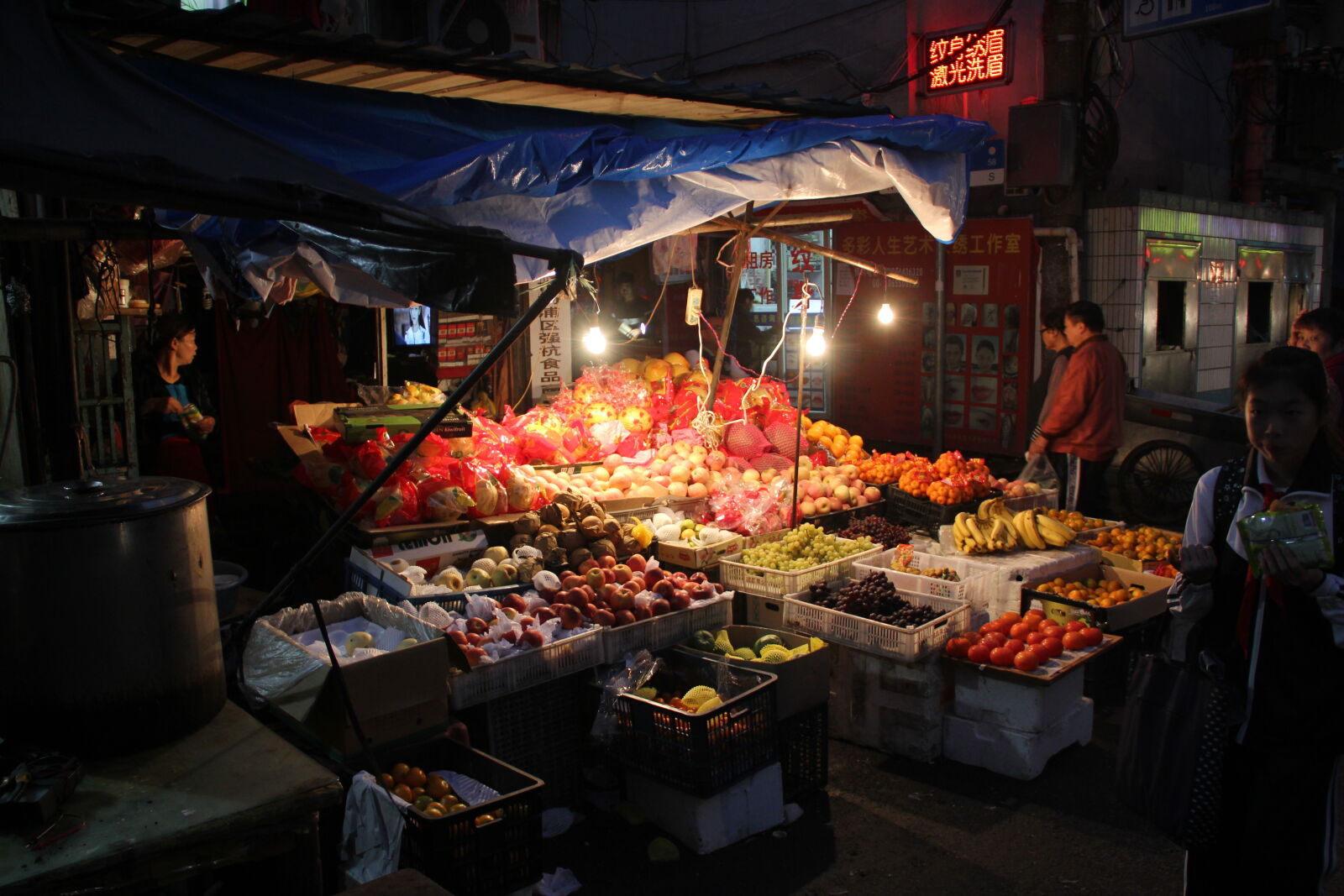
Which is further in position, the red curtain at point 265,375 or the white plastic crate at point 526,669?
the red curtain at point 265,375

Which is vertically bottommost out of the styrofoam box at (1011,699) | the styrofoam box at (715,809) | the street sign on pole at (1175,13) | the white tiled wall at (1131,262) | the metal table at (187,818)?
the styrofoam box at (715,809)

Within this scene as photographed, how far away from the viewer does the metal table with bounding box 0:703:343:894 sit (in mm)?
2260

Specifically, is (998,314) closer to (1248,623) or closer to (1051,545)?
(1051,545)

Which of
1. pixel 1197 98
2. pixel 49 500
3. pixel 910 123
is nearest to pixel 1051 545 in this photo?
pixel 910 123

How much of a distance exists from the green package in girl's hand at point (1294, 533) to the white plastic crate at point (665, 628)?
2.94 meters

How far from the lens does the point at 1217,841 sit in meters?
2.90

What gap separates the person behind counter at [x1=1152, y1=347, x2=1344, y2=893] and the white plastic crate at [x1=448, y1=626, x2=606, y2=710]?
8.87ft

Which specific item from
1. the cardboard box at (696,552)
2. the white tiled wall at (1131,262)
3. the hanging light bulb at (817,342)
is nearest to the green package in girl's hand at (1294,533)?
the cardboard box at (696,552)

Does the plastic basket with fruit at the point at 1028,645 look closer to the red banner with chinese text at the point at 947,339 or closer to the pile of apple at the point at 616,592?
the pile of apple at the point at 616,592

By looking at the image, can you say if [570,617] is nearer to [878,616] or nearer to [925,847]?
[878,616]

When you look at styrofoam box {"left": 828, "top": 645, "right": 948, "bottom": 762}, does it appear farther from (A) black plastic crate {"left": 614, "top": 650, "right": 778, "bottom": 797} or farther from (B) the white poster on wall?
(B) the white poster on wall

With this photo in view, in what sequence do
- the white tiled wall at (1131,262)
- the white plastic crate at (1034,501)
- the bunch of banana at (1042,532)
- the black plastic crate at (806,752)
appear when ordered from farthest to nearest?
the white tiled wall at (1131,262) < the white plastic crate at (1034,501) < the bunch of banana at (1042,532) < the black plastic crate at (806,752)

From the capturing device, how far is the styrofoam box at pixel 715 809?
14.0ft

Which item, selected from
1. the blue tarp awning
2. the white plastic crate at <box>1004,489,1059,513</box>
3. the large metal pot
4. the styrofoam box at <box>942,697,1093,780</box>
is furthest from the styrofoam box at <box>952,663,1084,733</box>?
the large metal pot
